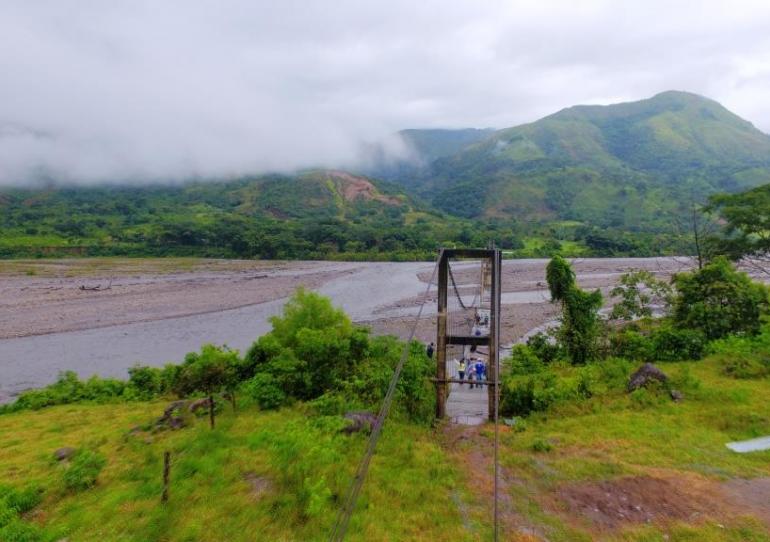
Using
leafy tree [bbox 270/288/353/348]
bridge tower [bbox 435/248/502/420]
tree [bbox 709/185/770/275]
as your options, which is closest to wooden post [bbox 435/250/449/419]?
bridge tower [bbox 435/248/502/420]

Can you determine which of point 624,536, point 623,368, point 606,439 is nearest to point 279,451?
point 624,536

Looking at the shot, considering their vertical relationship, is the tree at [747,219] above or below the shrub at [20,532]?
above

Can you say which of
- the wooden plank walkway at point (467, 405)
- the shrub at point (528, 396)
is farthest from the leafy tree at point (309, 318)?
the shrub at point (528, 396)

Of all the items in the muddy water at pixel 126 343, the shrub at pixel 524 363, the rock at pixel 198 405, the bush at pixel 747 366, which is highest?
the bush at pixel 747 366

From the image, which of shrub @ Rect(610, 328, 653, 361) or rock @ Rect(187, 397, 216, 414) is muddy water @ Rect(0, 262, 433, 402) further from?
shrub @ Rect(610, 328, 653, 361)

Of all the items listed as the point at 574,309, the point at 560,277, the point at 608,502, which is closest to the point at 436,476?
the point at 608,502

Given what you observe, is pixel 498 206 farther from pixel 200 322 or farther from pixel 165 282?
pixel 200 322

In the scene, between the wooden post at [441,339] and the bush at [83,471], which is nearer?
the bush at [83,471]

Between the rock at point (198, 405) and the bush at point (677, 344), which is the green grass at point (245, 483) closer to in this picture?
the rock at point (198, 405)
